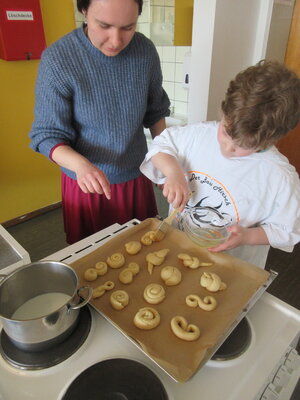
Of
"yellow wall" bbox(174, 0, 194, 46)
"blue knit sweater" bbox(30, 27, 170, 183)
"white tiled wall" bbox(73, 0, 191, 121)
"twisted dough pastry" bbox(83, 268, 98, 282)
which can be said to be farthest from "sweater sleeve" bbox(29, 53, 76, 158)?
"white tiled wall" bbox(73, 0, 191, 121)

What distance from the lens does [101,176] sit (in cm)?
75

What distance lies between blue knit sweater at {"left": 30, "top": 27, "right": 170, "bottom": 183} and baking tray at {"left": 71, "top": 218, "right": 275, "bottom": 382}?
306 millimetres

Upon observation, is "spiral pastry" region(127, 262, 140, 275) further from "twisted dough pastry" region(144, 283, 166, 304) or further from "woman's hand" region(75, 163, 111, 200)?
"woman's hand" region(75, 163, 111, 200)

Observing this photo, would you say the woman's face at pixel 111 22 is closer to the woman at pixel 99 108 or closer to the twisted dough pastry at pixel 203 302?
the woman at pixel 99 108

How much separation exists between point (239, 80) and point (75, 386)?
A: 68 centimetres

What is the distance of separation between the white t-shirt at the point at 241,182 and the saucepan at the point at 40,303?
0.46m

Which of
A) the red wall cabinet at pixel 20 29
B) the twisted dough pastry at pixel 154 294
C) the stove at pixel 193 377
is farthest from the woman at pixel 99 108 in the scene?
the red wall cabinet at pixel 20 29

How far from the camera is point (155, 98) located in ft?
3.53

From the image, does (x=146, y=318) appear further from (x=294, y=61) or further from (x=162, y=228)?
(x=294, y=61)

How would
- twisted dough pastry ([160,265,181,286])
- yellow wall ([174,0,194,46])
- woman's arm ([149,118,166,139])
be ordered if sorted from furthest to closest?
yellow wall ([174,0,194,46]) → woman's arm ([149,118,166,139]) → twisted dough pastry ([160,265,181,286])

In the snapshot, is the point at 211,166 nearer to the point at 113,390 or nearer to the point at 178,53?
the point at 113,390

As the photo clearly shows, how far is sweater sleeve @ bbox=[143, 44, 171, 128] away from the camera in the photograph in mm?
1009

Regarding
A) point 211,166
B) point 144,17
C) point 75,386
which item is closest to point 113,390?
point 75,386

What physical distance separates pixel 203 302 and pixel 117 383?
0.24 metres
